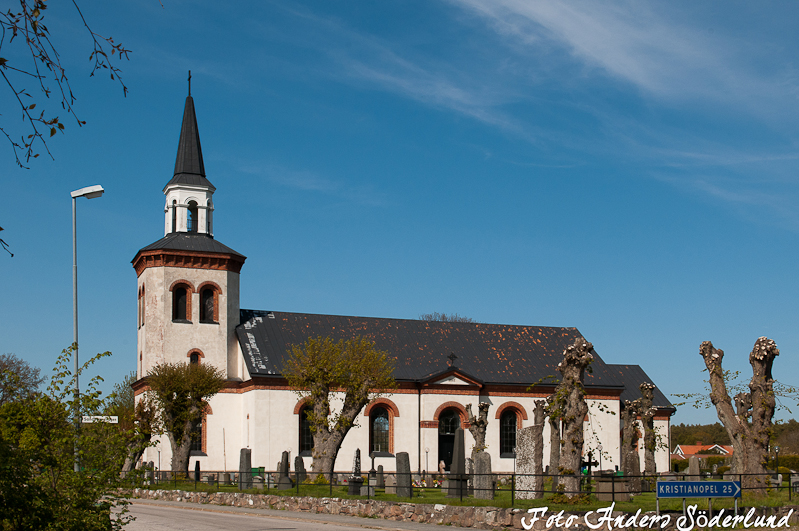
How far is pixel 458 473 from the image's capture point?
22.5 metres

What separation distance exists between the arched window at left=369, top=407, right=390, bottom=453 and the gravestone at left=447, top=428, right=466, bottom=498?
23472mm

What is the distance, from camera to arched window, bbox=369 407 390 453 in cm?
4706

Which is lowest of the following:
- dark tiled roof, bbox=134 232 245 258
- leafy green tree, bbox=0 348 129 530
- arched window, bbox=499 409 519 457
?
arched window, bbox=499 409 519 457

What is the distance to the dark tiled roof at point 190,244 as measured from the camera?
46.2m

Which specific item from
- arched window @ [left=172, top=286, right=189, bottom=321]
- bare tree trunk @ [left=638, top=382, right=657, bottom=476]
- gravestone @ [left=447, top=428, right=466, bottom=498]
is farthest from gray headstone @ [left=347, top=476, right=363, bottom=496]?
arched window @ [left=172, top=286, right=189, bottom=321]

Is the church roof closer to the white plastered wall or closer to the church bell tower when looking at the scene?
the church bell tower

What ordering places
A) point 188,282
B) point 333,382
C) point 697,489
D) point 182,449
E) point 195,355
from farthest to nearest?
point 188,282 → point 195,355 → point 333,382 → point 182,449 → point 697,489

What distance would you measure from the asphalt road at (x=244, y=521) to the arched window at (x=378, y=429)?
2119cm

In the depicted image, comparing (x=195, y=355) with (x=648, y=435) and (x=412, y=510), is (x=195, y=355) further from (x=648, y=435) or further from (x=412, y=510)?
(x=412, y=510)

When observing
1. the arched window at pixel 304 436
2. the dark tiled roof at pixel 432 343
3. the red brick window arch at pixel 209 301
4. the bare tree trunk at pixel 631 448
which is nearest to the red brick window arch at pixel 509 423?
the dark tiled roof at pixel 432 343

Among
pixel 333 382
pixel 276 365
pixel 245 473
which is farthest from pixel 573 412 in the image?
pixel 276 365

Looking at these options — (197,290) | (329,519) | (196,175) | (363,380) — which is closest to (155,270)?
(197,290)

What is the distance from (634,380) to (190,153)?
1383 inches

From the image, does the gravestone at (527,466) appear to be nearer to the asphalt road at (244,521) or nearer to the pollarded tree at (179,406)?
the asphalt road at (244,521)
